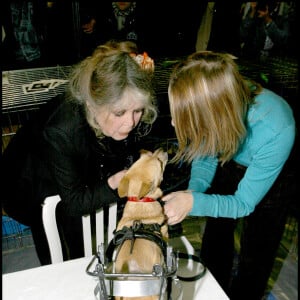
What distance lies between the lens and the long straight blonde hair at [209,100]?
140 cm

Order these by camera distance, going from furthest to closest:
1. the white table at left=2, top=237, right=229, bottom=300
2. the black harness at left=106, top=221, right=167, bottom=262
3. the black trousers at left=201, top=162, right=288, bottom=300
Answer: the black trousers at left=201, top=162, right=288, bottom=300, the white table at left=2, top=237, right=229, bottom=300, the black harness at left=106, top=221, right=167, bottom=262

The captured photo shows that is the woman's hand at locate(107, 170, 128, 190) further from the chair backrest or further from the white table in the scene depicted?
the white table

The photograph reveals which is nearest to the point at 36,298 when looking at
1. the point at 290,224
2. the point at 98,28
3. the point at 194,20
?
the point at 290,224

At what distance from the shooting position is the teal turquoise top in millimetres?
1534

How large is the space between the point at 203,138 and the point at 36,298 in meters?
0.95

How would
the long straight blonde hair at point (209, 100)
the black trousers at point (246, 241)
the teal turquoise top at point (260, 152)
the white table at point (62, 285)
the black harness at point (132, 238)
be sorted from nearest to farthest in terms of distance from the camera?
1. the black harness at point (132, 238)
2. the white table at point (62, 285)
3. the long straight blonde hair at point (209, 100)
4. the teal turquoise top at point (260, 152)
5. the black trousers at point (246, 241)

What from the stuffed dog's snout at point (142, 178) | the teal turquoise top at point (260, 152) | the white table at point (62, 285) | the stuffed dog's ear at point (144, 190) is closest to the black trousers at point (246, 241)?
the teal turquoise top at point (260, 152)

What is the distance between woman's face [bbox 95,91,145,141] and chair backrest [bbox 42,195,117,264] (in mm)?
Answer: 447

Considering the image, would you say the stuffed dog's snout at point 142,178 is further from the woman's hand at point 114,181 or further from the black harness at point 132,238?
the black harness at point 132,238

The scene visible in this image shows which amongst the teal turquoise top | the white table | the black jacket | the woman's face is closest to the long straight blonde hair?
the teal turquoise top

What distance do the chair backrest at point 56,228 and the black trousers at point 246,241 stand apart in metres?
0.74

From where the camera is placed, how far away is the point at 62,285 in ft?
4.34

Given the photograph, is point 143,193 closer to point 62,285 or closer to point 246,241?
point 62,285

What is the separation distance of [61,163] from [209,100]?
74cm
